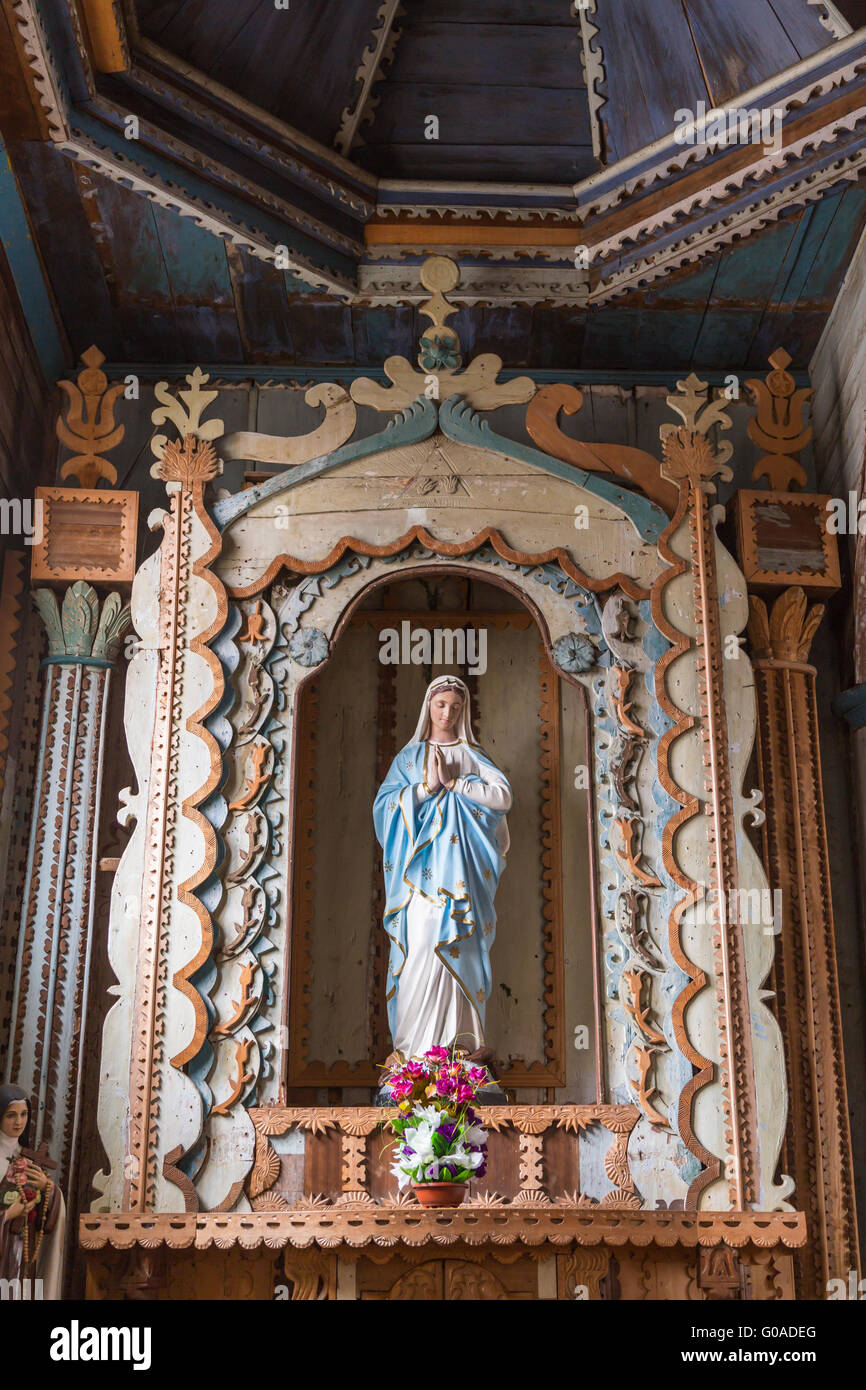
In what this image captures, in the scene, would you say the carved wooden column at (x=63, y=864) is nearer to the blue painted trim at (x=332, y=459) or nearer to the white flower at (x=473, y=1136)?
the blue painted trim at (x=332, y=459)

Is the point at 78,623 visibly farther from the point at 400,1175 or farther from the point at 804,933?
the point at 804,933

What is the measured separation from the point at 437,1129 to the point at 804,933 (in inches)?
66.6

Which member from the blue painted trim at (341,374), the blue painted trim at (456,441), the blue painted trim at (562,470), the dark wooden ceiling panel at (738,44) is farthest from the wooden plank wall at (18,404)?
the dark wooden ceiling panel at (738,44)

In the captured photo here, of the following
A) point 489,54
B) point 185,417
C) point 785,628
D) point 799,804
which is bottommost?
point 799,804

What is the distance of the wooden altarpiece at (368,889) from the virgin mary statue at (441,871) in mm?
393

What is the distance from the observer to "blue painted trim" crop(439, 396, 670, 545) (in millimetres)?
6035

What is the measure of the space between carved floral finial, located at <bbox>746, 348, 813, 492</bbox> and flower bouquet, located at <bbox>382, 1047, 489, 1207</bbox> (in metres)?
2.90

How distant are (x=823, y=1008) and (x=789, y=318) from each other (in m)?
3.13

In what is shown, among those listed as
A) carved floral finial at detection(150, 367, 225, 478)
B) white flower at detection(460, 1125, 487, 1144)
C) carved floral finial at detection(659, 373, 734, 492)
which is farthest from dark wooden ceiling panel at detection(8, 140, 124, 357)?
white flower at detection(460, 1125, 487, 1144)

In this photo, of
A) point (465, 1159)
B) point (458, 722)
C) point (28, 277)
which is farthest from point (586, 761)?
point (28, 277)

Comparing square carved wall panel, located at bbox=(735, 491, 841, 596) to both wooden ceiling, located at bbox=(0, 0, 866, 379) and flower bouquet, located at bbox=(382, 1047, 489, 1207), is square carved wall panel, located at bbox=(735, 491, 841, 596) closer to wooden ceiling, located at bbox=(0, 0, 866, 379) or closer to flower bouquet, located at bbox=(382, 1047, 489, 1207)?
wooden ceiling, located at bbox=(0, 0, 866, 379)

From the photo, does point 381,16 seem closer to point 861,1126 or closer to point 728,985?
point 728,985

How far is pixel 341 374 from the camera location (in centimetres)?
715

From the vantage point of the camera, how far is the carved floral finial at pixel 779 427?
20.9 ft
